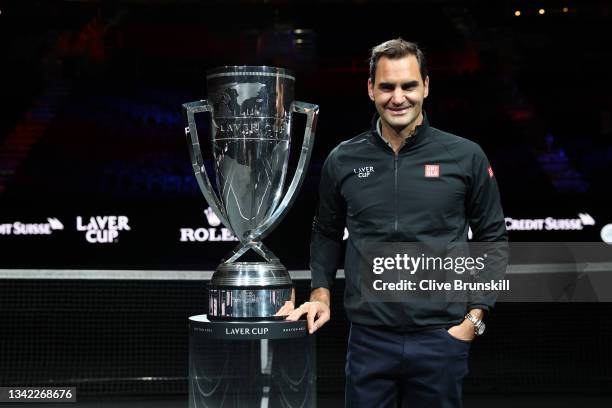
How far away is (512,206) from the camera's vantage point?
19.1ft

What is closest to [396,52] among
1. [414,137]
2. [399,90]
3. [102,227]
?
[399,90]

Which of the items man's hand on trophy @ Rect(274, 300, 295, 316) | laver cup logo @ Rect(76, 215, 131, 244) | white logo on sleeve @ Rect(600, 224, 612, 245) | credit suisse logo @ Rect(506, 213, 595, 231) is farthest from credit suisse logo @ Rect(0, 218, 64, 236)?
man's hand on trophy @ Rect(274, 300, 295, 316)

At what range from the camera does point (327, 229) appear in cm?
251

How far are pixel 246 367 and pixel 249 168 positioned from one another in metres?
0.51

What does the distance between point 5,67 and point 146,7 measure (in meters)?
0.92

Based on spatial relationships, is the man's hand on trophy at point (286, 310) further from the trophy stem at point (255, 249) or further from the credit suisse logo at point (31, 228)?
the credit suisse logo at point (31, 228)

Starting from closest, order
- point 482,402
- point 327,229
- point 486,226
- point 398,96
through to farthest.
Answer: point 398,96 → point 486,226 → point 327,229 → point 482,402

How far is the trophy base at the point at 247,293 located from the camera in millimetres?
2418

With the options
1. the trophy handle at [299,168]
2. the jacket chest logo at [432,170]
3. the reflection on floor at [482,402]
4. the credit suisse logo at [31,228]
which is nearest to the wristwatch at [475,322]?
the jacket chest logo at [432,170]

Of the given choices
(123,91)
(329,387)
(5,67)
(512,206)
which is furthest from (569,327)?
(5,67)

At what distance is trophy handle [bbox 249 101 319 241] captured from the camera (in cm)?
254

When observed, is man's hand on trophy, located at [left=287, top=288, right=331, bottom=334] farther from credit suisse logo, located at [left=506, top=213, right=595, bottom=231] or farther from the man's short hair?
credit suisse logo, located at [left=506, top=213, right=595, bottom=231]

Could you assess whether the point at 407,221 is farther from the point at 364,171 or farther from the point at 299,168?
the point at 299,168

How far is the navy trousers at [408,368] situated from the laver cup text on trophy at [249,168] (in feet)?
0.90
